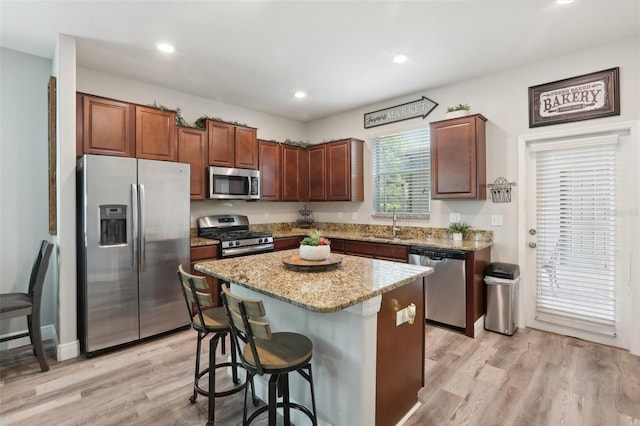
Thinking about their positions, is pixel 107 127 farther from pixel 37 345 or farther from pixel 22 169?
pixel 37 345

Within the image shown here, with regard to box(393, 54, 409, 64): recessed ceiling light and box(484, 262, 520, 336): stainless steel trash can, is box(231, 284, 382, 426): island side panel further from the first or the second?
box(393, 54, 409, 64): recessed ceiling light

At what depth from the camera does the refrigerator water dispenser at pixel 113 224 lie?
294 cm

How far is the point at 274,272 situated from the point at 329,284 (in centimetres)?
46

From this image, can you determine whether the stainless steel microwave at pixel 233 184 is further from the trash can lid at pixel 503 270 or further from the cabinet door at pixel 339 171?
the trash can lid at pixel 503 270

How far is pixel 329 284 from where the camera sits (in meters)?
1.74

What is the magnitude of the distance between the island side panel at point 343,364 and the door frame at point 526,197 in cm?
270

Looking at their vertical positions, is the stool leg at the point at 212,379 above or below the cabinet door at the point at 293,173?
below

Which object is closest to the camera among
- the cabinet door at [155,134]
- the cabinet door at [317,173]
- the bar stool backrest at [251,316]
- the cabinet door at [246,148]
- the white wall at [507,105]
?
the bar stool backrest at [251,316]

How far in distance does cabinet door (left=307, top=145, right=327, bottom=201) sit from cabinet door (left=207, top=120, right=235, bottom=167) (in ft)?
4.70

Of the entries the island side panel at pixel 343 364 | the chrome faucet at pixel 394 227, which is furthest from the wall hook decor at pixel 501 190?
the island side panel at pixel 343 364

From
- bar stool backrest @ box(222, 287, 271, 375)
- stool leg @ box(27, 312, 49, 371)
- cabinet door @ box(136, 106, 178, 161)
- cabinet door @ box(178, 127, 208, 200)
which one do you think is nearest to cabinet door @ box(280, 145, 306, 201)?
cabinet door @ box(178, 127, 208, 200)

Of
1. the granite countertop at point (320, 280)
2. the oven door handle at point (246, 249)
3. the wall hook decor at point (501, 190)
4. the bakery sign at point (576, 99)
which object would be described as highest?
the bakery sign at point (576, 99)

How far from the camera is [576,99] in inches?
125

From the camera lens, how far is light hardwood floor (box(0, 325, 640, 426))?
2.06 metres
